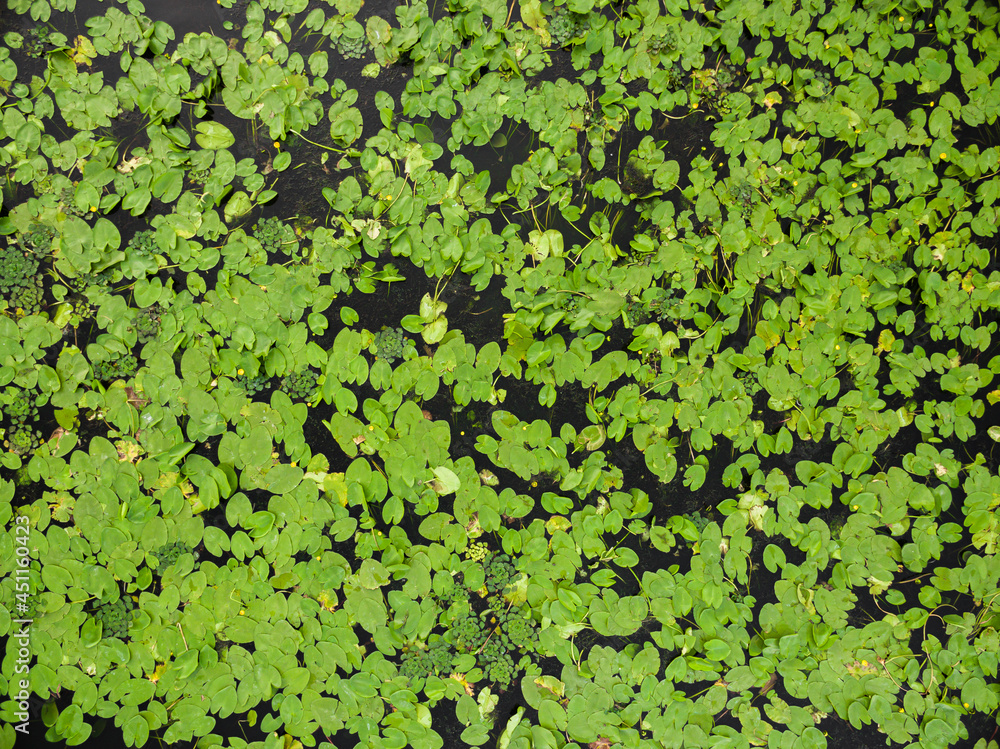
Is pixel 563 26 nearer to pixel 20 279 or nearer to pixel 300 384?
pixel 300 384

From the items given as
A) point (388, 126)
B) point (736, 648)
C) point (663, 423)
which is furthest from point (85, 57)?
point (736, 648)

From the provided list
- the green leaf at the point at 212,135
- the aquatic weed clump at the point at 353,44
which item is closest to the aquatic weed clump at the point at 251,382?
the green leaf at the point at 212,135

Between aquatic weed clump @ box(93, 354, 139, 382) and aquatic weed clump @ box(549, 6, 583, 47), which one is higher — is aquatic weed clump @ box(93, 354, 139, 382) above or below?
below

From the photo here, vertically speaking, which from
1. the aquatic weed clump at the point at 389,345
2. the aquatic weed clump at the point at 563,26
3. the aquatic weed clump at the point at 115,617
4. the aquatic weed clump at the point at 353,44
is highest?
the aquatic weed clump at the point at 563,26

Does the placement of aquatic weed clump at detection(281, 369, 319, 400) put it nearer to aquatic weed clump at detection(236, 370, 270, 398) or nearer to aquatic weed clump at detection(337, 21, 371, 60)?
aquatic weed clump at detection(236, 370, 270, 398)

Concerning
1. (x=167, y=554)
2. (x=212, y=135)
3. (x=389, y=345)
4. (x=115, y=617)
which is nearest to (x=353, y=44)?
(x=212, y=135)

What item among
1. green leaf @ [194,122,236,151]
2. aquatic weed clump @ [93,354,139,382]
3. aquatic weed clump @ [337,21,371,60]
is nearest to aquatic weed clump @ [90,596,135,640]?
aquatic weed clump @ [93,354,139,382]

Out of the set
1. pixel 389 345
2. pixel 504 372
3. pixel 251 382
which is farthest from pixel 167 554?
pixel 504 372

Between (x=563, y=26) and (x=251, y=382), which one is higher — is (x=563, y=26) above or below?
above

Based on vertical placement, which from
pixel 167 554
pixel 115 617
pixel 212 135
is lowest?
pixel 115 617

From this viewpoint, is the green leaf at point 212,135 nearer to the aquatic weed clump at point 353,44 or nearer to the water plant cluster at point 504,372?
the water plant cluster at point 504,372
